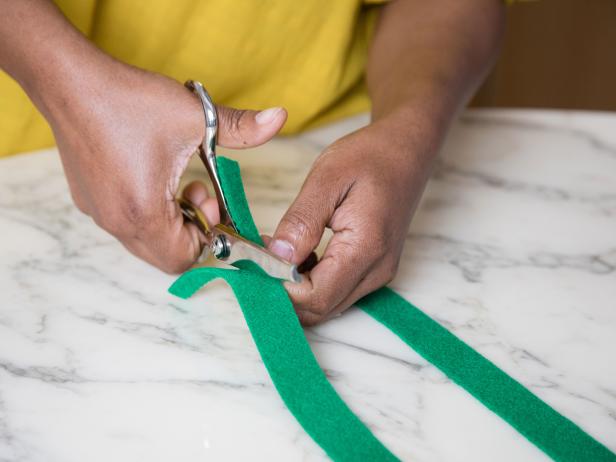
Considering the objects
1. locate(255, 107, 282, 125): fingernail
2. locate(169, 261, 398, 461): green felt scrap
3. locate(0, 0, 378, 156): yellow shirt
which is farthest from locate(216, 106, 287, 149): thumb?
locate(0, 0, 378, 156): yellow shirt

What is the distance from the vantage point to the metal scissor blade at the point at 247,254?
667mm

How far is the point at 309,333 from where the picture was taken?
74 centimetres

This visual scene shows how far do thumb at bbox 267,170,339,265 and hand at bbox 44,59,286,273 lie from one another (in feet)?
0.21

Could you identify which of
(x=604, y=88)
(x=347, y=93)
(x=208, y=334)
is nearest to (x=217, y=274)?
(x=208, y=334)

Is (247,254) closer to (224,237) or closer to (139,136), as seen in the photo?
(224,237)

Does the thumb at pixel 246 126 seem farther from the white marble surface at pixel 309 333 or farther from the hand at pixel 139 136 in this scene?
the white marble surface at pixel 309 333

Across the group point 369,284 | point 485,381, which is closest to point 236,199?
point 369,284

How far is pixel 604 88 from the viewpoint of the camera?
8.16 feet

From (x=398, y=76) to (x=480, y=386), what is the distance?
1.42 ft

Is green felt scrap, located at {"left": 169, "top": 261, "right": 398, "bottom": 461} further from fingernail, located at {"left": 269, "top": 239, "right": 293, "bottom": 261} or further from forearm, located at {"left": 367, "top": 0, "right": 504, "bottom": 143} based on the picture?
forearm, located at {"left": 367, "top": 0, "right": 504, "bottom": 143}

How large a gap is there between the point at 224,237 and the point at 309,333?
4.5 inches

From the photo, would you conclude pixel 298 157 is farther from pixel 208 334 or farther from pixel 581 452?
pixel 581 452

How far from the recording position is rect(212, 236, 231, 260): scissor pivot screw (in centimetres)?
73

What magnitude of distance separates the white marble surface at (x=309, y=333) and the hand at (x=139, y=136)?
80 mm
